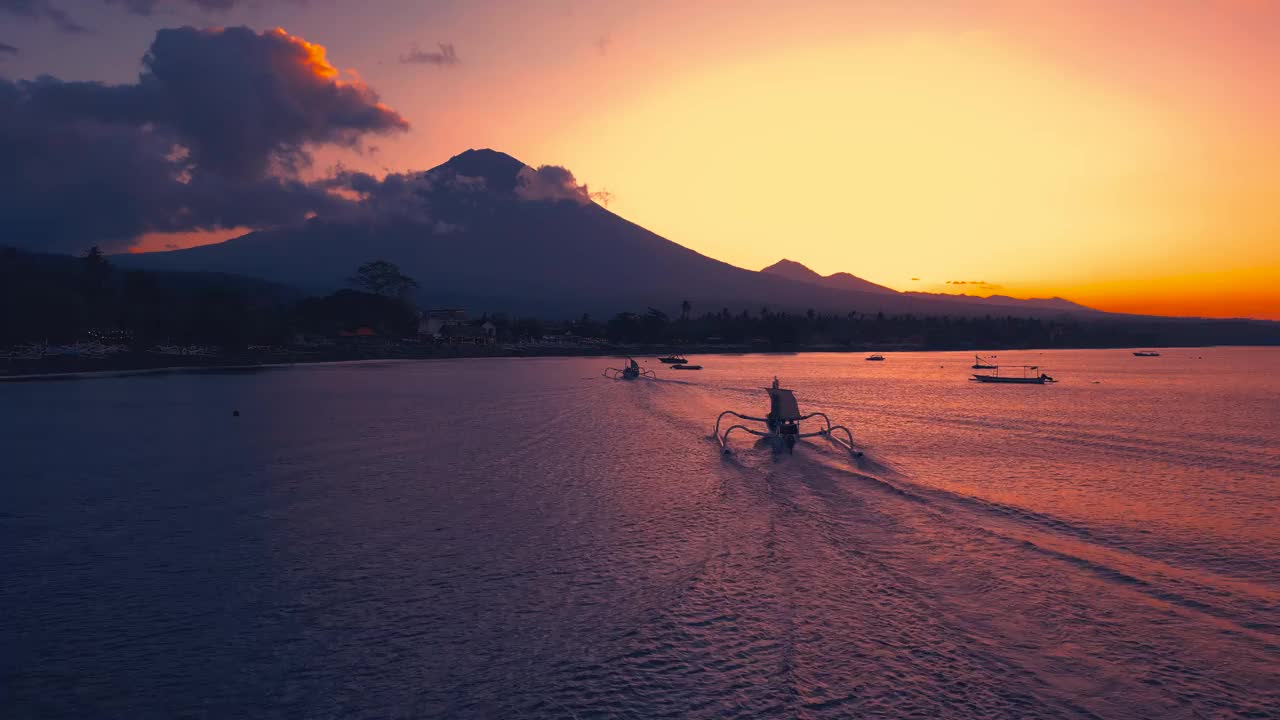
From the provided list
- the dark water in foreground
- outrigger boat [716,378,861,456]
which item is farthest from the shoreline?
outrigger boat [716,378,861,456]

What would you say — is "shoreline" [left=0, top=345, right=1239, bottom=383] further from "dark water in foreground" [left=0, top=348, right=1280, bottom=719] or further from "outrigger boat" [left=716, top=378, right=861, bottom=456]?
"outrigger boat" [left=716, top=378, right=861, bottom=456]

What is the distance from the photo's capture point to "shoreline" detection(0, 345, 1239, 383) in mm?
74188

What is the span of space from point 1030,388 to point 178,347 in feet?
329

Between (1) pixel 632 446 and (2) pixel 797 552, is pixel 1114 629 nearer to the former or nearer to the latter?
(2) pixel 797 552

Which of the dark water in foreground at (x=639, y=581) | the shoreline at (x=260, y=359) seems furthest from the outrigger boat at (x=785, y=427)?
the shoreline at (x=260, y=359)

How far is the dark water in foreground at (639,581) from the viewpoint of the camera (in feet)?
24.5

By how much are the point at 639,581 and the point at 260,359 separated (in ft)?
318

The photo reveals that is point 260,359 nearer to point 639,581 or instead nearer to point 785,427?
point 785,427

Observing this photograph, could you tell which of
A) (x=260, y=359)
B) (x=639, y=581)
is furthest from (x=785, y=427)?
(x=260, y=359)

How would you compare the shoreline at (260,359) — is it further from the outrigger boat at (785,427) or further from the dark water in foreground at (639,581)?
the outrigger boat at (785,427)

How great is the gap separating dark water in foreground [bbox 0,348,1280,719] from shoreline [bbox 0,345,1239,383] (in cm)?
6270

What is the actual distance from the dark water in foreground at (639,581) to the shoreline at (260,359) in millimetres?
62704

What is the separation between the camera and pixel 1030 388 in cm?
6431

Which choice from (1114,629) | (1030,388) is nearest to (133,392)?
(1114,629)
